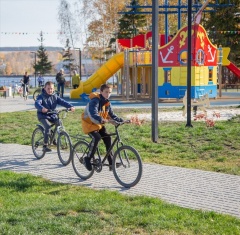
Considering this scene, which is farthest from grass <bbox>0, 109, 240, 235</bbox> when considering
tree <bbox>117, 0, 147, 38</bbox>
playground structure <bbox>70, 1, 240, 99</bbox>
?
tree <bbox>117, 0, 147, 38</bbox>

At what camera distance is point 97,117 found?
795 cm

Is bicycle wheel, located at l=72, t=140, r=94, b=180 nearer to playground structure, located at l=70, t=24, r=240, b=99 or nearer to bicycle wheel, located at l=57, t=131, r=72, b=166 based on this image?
bicycle wheel, located at l=57, t=131, r=72, b=166

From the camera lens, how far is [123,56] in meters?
29.2

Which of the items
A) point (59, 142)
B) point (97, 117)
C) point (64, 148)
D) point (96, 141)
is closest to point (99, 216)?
point (97, 117)

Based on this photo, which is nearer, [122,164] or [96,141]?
[122,164]

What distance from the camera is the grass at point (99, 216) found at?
5542mm

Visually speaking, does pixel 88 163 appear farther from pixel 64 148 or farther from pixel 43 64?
pixel 43 64

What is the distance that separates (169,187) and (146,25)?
49904mm

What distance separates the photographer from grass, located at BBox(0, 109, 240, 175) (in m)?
9.80

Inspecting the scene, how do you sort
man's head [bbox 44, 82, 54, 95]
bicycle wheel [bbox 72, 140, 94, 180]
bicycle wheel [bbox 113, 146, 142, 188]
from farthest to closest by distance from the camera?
man's head [bbox 44, 82, 54, 95] < bicycle wheel [bbox 72, 140, 94, 180] < bicycle wheel [bbox 113, 146, 142, 188]

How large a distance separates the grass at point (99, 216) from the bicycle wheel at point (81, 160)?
1.07 meters

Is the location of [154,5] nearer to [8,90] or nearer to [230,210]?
[230,210]

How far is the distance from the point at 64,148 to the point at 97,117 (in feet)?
6.52

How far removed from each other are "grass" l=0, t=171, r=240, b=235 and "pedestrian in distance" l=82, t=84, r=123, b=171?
104 centimetres
